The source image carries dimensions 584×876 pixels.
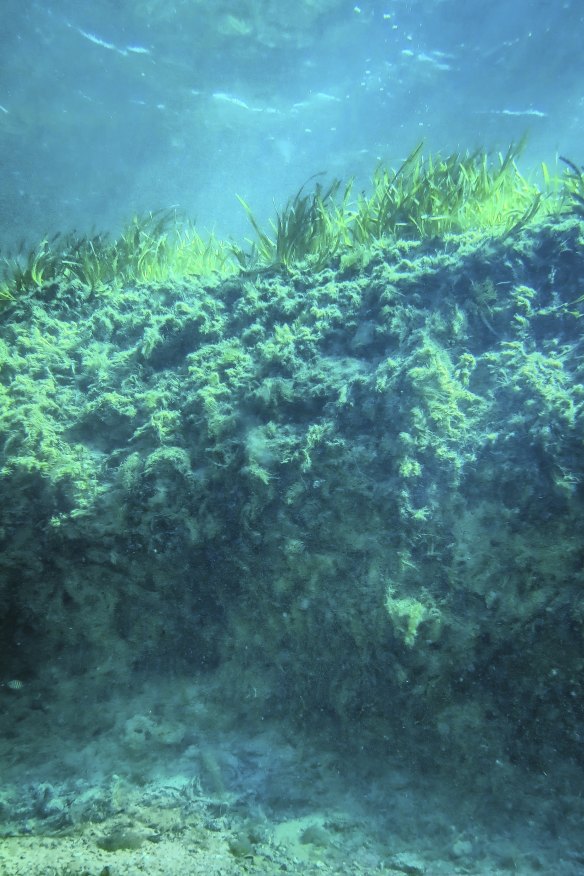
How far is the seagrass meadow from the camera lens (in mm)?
2316

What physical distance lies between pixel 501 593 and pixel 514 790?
976 mm

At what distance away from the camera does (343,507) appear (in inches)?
101

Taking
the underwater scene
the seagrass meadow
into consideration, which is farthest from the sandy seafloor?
the seagrass meadow

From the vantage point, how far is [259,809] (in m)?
2.40

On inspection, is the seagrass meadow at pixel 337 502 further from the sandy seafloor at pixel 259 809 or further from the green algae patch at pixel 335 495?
the sandy seafloor at pixel 259 809

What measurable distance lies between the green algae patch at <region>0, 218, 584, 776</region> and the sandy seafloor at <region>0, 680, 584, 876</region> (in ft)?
0.62

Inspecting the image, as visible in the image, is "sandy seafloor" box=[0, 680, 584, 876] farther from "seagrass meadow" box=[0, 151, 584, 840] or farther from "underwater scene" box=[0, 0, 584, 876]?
"seagrass meadow" box=[0, 151, 584, 840]

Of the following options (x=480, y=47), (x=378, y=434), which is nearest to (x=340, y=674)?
(x=378, y=434)

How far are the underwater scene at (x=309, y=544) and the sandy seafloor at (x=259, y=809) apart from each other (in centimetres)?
1

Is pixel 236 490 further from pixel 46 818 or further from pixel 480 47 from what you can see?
pixel 480 47

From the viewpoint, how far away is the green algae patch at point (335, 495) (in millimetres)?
2316

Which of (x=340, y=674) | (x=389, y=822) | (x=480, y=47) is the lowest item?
(x=389, y=822)

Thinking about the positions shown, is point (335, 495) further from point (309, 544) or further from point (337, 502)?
point (309, 544)

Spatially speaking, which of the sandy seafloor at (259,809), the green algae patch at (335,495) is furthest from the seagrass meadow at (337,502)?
the sandy seafloor at (259,809)
